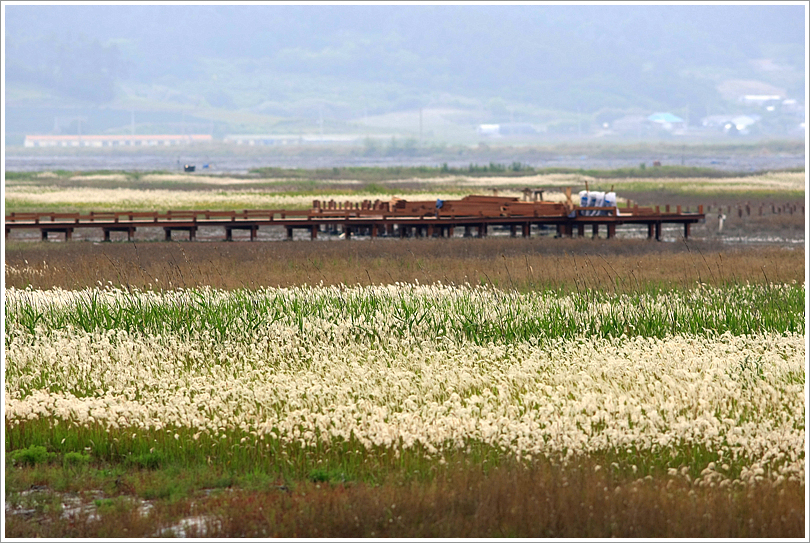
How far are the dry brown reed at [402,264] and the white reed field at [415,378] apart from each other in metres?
3.93

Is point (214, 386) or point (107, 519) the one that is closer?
point (107, 519)

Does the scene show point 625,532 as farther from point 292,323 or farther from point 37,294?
point 37,294

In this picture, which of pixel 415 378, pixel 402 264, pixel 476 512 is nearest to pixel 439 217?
pixel 402 264

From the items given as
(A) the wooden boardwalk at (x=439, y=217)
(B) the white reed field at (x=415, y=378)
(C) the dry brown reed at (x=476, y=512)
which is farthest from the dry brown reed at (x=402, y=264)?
(C) the dry brown reed at (x=476, y=512)

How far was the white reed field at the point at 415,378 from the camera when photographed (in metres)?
13.3

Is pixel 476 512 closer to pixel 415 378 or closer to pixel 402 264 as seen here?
pixel 415 378

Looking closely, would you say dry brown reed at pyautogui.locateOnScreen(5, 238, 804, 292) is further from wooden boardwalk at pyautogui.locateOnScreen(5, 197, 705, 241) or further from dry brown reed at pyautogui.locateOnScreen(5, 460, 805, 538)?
dry brown reed at pyautogui.locateOnScreen(5, 460, 805, 538)

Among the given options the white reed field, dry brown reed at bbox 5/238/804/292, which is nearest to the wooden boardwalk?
dry brown reed at bbox 5/238/804/292

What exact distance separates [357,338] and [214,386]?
449cm

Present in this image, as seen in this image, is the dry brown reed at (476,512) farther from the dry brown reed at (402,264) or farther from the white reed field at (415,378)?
the dry brown reed at (402,264)

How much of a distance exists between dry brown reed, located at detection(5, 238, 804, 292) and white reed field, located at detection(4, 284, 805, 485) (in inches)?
155

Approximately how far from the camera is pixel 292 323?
20.2 meters

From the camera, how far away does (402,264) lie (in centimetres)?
3534

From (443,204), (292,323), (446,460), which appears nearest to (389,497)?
(446,460)
